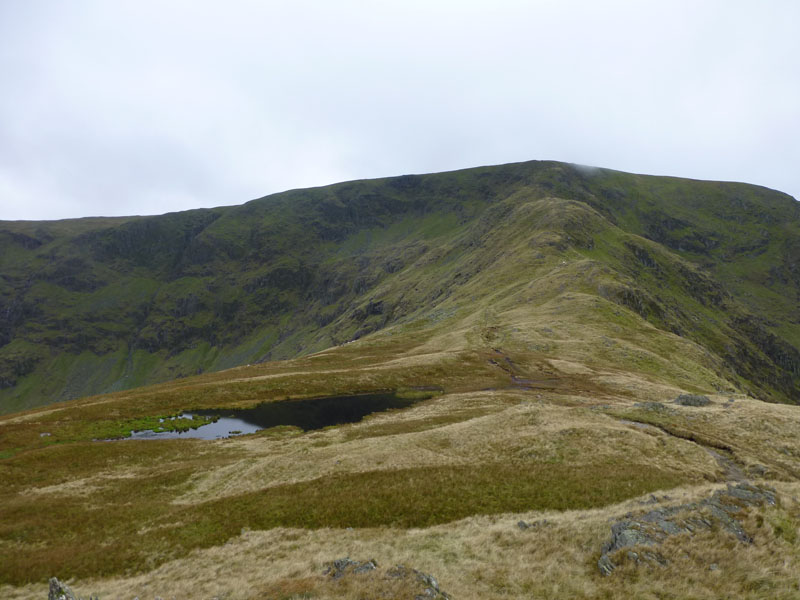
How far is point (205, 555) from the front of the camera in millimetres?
21797

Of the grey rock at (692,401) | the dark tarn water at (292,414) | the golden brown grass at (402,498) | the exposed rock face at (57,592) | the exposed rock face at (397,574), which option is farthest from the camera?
the dark tarn water at (292,414)

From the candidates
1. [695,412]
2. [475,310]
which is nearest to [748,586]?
[695,412]

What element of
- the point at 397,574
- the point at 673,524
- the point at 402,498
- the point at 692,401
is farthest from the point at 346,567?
the point at 692,401

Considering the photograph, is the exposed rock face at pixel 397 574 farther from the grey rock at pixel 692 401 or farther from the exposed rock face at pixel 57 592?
the grey rock at pixel 692 401

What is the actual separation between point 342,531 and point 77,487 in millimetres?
26526

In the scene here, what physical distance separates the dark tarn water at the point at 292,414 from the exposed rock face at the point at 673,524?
41498mm

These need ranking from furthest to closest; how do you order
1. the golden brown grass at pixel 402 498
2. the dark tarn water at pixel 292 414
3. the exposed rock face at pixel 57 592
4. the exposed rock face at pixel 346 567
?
the dark tarn water at pixel 292 414, the exposed rock face at pixel 346 567, the golden brown grass at pixel 402 498, the exposed rock face at pixel 57 592

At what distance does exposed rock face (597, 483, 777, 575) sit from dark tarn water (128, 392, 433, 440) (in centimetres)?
4150

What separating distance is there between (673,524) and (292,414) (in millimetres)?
52273

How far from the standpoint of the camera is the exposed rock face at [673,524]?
1586 centimetres

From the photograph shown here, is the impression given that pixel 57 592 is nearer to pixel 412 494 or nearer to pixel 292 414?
pixel 412 494

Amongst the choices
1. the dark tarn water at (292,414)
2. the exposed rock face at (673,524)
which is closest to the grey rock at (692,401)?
the exposed rock face at (673,524)

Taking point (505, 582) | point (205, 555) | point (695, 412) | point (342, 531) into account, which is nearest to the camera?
point (505, 582)

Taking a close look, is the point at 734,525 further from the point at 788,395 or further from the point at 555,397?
the point at 788,395
